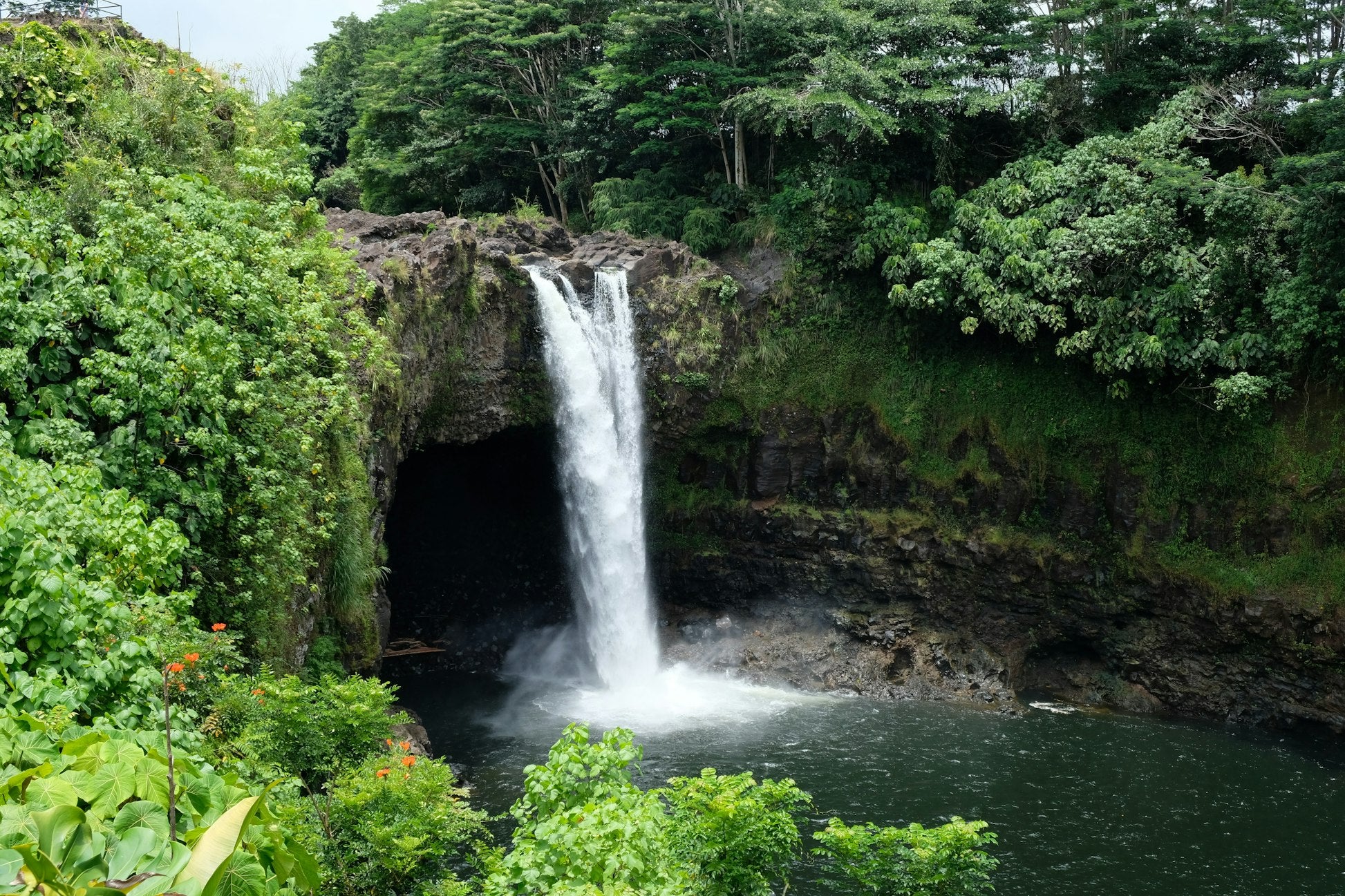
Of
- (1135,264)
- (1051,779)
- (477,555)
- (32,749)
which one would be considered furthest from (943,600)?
(32,749)

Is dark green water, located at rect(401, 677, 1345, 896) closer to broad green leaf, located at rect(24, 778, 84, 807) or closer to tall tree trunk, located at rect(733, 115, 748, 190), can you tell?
broad green leaf, located at rect(24, 778, 84, 807)

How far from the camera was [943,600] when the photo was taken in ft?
67.5

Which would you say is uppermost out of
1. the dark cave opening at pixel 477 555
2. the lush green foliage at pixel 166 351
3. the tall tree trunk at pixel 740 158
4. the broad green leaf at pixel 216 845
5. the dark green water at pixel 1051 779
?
the tall tree trunk at pixel 740 158

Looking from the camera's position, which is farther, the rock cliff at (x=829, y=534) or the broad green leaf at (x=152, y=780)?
the rock cliff at (x=829, y=534)

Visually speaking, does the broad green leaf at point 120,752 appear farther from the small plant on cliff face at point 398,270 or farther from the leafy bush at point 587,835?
the small plant on cliff face at point 398,270

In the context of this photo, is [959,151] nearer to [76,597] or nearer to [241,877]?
[76,597]

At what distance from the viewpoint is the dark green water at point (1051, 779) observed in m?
12.9

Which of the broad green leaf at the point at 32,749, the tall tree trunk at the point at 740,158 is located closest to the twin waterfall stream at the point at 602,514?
the tall tree trunk at the point at 740,158

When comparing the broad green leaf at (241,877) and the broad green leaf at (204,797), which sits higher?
the broad green leaf at (241,877)

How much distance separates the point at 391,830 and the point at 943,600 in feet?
49.8

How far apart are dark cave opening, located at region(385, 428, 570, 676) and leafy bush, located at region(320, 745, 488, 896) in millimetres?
13922

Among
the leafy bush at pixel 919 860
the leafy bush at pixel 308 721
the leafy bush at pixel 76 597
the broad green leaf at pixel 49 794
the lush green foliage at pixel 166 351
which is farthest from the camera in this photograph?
the lush green foliage at pixel 166 351

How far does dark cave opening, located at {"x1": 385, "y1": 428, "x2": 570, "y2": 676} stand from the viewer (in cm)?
2195

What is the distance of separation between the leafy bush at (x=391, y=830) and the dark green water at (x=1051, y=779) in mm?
5761
